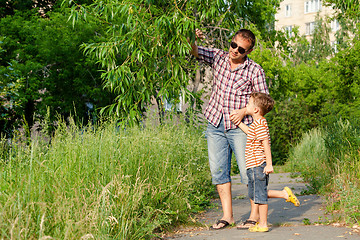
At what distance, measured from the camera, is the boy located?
4.75 m

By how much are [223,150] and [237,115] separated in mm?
449

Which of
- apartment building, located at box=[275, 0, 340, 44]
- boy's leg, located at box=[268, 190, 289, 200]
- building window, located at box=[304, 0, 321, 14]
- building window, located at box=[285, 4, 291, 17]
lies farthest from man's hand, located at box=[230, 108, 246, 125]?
building window, located at box=[285, 4, 291, 17]

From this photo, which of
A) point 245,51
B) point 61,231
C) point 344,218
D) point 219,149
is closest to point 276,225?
point 344,218

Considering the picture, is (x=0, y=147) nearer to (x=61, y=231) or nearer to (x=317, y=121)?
(x=61, y=231)

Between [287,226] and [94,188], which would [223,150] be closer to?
[287,226]

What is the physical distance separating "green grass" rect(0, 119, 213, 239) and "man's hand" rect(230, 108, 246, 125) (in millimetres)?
889

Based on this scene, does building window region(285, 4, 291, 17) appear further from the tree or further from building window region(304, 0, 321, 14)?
the tree

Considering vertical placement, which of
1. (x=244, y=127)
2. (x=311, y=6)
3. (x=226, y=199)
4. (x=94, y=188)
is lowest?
(x=226, y=199)

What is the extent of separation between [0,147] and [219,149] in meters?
2.81

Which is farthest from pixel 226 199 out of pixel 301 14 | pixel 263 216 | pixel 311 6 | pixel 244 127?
pixel 301 14

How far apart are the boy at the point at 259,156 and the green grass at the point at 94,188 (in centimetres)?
79

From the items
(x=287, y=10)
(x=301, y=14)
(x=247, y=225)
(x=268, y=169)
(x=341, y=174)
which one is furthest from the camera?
(x=287, y=10)

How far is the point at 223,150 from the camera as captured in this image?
16.6 feet

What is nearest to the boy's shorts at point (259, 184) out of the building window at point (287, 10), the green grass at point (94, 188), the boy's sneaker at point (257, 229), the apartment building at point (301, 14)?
the boy's sneaker at point (257, 229)
